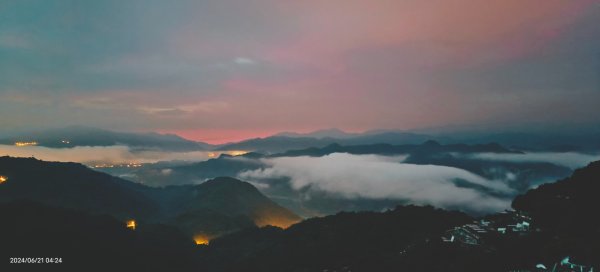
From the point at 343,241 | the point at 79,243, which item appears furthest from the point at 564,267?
the point at 79,243

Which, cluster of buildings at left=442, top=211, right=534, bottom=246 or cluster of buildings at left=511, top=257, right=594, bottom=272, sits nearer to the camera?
cluster of buildings at left=511, top=257, right=594, bottom=272

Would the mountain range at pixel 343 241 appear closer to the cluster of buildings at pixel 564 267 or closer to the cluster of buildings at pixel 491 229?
the cluster of buildings at pixel 564 267

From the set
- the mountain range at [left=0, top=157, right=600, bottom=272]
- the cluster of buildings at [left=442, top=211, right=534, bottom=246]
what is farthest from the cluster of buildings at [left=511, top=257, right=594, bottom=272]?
the cluster of buildings at [left=442, top=211, right=534, bottom=246]

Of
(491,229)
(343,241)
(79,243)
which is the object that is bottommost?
(343,241)

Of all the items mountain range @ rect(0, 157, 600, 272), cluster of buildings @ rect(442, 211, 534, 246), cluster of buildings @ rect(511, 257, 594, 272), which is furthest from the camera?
cluster of buildings @ rect(442, 211, 534, 246)

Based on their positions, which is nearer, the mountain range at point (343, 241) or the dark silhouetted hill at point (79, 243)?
the mountain range at point (343, 241)

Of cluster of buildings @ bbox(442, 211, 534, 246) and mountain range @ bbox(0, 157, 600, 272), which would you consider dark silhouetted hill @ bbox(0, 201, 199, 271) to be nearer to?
mountain range @ bbox(0, 157, 600, 272)

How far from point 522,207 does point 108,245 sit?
135 m

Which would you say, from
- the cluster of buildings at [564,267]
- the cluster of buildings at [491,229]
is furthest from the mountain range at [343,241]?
the cluster of buildings at [491,229]

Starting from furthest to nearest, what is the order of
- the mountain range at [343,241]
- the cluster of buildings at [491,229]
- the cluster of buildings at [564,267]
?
the cluster of buildings at [491,229], the mountain range at [343,241], the cluster of buildings at [564,267]

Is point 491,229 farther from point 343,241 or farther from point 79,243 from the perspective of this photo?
point 79,243

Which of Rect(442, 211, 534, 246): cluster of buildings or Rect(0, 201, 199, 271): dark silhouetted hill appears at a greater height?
Rect(442, 211, 534, 246): cluster of buildings

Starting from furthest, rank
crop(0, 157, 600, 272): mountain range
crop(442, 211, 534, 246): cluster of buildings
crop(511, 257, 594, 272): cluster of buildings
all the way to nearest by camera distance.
→ crop(442, 211, 534, 246): cluster of buildings → crop(0, 157, 600, 272): mountain range → crop(511, 257, 594, 272): cluster of buildings

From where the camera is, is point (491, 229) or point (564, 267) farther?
point (491, 229)
